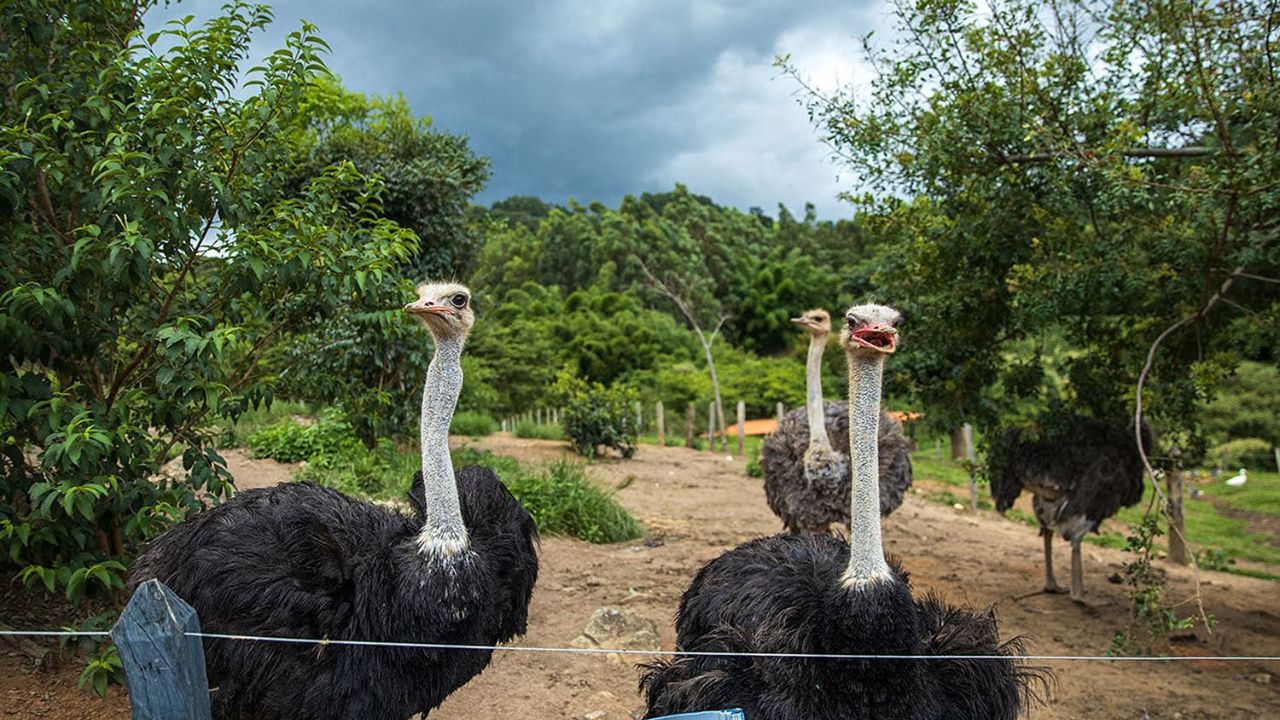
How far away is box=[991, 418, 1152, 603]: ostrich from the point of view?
675cm

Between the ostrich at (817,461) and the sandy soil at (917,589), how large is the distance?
0.99m

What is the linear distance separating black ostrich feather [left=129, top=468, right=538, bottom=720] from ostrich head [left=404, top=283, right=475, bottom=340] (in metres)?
0.73


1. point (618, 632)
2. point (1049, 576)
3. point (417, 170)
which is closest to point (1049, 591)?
point (1049, 576)

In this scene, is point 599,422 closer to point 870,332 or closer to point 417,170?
point 417,170

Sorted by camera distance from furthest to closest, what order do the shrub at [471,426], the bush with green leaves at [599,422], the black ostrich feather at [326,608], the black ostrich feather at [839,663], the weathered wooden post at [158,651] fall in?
the shrub at [471,426]
the bush with green leaves at [599,422]
the black ostrich feather at [326,608]
the black ostrich feather at [839,663]
the weathered wooden post at [158,651]

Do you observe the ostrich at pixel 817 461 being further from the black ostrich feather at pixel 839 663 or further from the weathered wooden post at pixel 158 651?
the weathered wooden post at pixel 158 651

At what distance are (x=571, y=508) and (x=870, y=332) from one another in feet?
17.6

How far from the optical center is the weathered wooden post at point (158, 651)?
6.50 feet

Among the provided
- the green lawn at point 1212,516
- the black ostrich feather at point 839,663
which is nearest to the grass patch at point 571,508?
the green lawn at point 1212,516

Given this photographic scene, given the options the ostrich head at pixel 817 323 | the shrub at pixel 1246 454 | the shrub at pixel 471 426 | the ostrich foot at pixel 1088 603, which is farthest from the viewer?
the shrub at pixel 1246 454

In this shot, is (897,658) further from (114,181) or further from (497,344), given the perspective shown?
(497,344)

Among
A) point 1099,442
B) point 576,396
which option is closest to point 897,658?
point 1099,442

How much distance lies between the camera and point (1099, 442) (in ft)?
22.3

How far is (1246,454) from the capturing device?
1827 centimetres
